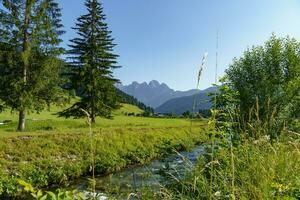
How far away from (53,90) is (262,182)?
89.0 ft

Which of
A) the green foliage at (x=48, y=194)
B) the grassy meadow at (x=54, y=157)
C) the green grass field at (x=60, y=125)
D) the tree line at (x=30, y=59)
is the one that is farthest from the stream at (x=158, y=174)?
the tree line at (x=30, y=59)

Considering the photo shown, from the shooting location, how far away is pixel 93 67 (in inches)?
1592

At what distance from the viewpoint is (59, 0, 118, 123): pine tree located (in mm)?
39438

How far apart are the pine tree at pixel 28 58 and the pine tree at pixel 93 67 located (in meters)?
9.47

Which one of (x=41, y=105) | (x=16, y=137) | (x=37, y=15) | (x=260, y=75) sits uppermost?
(x=37, y=15)

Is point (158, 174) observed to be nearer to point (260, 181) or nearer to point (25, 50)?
point (260, 181)

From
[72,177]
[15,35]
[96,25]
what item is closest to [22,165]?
[72,177]

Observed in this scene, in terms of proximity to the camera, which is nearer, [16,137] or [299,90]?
[16,137]

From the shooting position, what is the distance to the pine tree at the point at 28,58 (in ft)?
88.3

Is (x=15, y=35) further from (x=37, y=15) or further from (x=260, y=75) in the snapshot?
(x=260, y=75)

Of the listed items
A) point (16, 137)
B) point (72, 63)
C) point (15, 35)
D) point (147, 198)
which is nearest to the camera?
point (147, 198)

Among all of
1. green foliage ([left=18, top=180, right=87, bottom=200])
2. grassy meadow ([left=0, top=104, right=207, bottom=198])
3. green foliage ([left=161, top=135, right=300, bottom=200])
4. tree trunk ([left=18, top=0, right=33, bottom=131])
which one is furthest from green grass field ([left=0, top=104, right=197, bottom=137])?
green foliage ([left=18, top=180, right=87, bottom=200])

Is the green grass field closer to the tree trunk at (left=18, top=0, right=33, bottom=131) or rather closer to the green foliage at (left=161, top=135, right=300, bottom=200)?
the tree trunk at (left=18, top=0, right=33, bottom=131)

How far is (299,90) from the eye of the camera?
1141 inches
